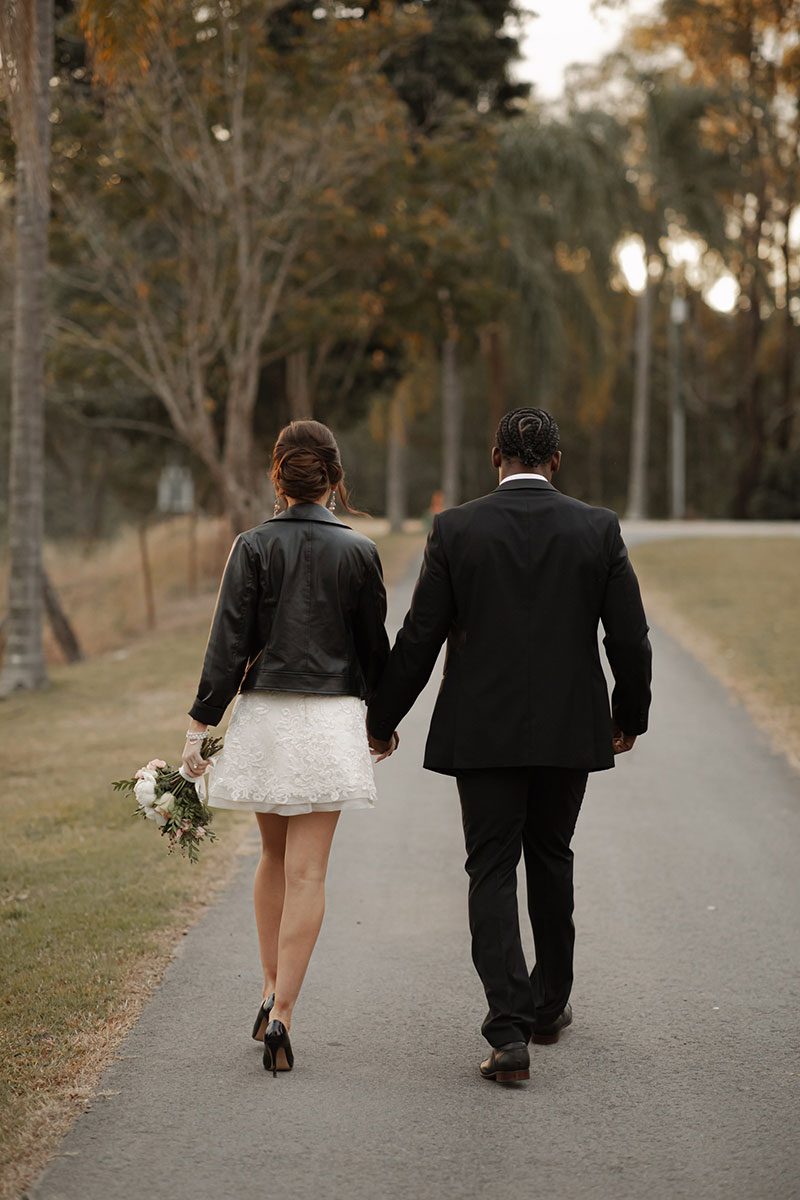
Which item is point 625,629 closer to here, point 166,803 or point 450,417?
point 166,803

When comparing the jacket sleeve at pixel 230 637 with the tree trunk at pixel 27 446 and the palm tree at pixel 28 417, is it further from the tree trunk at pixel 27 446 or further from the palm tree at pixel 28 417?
the tree trunk at pixel 27 446

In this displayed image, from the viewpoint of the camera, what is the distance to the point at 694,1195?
3.42m

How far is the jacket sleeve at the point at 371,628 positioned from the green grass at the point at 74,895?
1.47 m

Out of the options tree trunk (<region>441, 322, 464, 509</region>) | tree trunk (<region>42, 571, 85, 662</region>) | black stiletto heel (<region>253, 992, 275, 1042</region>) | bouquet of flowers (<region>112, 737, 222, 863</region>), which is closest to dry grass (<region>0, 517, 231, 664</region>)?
tree trunk (<region>42, 571, 85, 662</region>)

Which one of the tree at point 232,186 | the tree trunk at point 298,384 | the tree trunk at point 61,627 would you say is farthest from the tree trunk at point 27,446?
the tree trunk at point 298,384

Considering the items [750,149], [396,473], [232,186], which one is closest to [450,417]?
[396,473]

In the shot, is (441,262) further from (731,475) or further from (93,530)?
(731,475)

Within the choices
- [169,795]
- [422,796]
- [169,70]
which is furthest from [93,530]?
[169,795]

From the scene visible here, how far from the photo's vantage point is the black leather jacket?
4207mm

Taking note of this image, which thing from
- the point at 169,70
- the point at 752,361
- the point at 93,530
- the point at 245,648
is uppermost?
the point at 169,70

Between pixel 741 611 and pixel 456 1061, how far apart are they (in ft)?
42.9

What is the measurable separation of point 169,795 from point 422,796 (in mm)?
4207

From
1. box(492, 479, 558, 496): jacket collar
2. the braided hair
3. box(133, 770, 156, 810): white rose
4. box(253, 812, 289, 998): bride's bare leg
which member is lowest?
box(253, 812, 289, 998): bride's bare leg

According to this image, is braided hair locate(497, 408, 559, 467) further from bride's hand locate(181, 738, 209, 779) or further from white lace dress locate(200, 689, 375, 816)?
bride's hand locate(181, 738, 209, 779)
